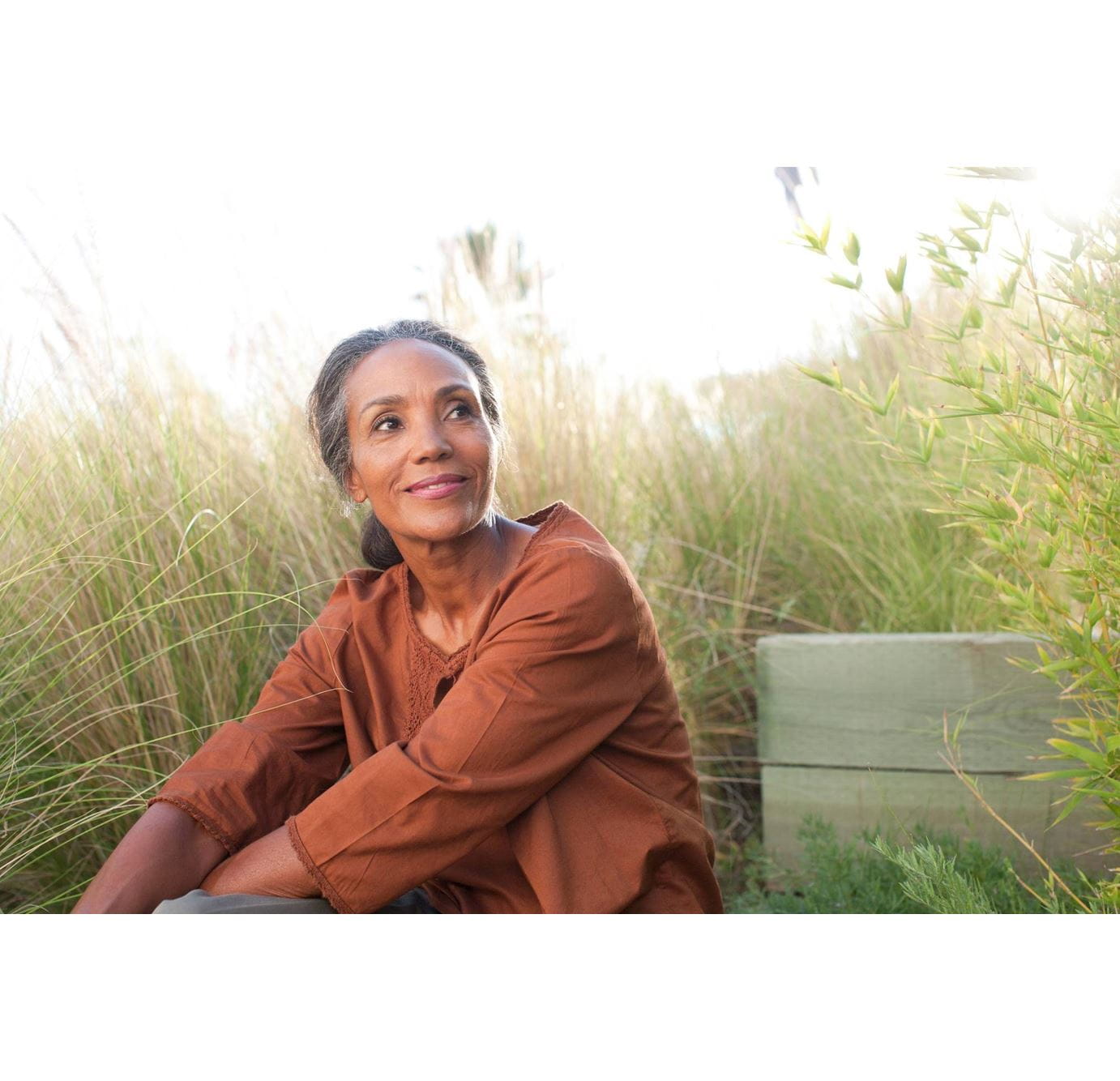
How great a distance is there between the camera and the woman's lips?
196cm

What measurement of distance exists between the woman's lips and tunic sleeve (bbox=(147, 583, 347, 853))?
326 mm

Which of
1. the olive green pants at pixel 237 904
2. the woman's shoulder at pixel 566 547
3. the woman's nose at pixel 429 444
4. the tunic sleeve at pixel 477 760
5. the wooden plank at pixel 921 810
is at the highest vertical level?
the woman's nose at pixel 429 444

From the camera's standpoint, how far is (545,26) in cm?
174

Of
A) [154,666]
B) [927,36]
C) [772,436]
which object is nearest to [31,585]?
[154,666]

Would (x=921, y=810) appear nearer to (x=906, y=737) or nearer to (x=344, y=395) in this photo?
(x=906, y=737)

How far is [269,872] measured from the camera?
180 centimetres

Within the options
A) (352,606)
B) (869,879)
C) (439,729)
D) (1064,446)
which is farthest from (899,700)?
(439,729)

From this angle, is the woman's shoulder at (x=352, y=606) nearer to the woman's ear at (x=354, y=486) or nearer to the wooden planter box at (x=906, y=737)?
the woman's ear at (x=354, y=486)

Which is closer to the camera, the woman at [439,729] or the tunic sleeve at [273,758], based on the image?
the woman at [439,729]

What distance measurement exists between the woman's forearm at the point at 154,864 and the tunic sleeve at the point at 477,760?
250mm

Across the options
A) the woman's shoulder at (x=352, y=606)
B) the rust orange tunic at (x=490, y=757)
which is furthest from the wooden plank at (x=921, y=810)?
the woman's shoulder at (x=352, y=606)

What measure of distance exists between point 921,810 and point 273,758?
1.69 metres

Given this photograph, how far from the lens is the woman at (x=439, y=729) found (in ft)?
5.74

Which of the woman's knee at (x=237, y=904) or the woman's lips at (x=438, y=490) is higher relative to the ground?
the woman's lips at (x=438, y=490)
